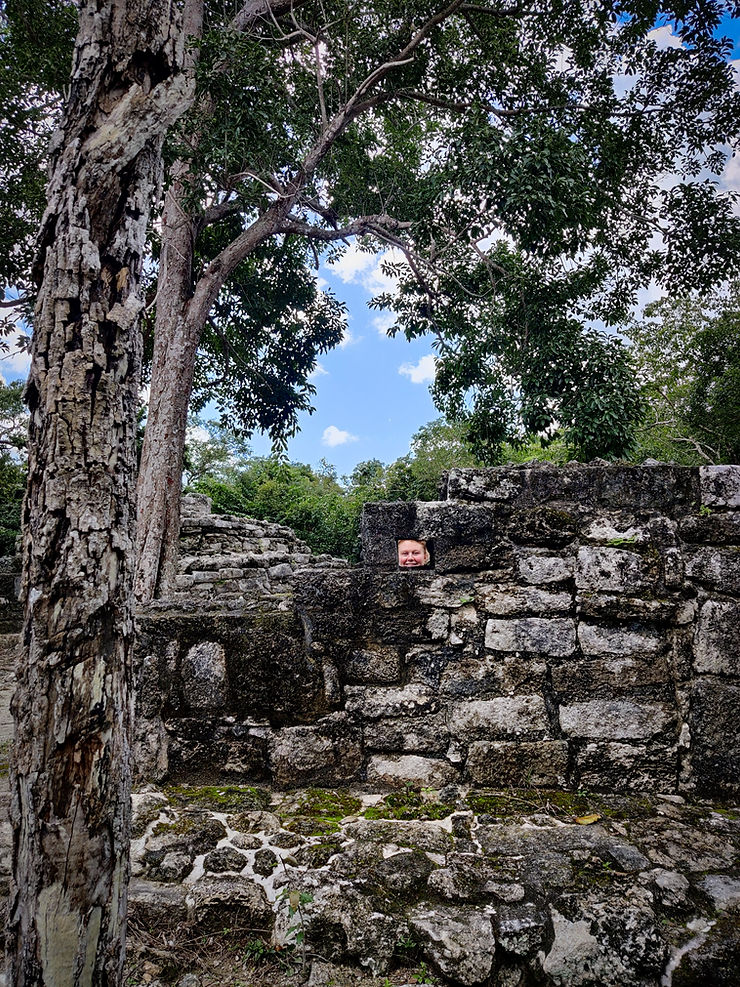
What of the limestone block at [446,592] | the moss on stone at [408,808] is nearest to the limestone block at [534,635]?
the limestone block at [446,592]

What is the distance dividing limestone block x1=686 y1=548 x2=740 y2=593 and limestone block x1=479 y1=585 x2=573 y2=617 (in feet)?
1.79

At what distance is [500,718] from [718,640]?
955mm

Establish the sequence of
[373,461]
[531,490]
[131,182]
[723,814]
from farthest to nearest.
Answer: [373,461], [531,490], [723,814], [131,182]

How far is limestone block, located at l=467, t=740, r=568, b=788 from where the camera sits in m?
2.44

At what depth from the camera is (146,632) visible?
2.56m

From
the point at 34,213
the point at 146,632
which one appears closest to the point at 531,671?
the point at 146,632

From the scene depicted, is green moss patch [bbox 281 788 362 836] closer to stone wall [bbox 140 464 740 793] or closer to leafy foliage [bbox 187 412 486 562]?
stone wall [bbox 140 464 740 793]

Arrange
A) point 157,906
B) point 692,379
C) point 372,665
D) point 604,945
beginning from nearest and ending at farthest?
point 604,945, point 157,906, point 372,665, point 692,379

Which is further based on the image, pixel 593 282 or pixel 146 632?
pixel 593 282

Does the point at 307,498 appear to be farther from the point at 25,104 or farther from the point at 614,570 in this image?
the point at 614,570

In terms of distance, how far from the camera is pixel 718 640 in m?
2.43

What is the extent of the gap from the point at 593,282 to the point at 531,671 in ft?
22.8

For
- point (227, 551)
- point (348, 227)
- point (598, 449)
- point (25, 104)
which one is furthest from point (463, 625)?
point (25, 104)

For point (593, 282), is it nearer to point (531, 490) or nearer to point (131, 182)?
point (531, 490)
